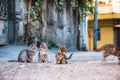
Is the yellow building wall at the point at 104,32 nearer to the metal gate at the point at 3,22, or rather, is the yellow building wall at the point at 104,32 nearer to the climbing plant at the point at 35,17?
the climbing plant at the point at 35,17

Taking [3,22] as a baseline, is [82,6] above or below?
above

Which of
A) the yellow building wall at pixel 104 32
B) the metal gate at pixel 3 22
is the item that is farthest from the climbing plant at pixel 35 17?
the yellow building wall at pixel 104 32

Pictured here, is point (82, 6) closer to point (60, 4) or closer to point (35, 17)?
point (60, 4)

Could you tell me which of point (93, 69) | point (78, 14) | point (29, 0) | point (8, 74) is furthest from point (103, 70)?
point (78, 14)

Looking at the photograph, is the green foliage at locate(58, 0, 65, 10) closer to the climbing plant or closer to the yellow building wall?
the climbing plant

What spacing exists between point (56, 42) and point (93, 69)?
550 inches

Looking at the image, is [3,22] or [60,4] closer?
[3,22]

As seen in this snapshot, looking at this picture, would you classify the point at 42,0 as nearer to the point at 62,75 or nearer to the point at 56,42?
the point at 56,42

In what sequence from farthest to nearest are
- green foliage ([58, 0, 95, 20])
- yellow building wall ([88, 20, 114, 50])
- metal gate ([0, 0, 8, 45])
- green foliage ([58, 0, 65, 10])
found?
yellow building wall ([88, 20, 114, 50]), green foliage ([58, 0, 95, 20]), green foliage ([58, 0, 65, 10]), metal gate ([0, 0, 8, 45])

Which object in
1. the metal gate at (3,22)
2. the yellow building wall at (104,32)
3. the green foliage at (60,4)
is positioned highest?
the green foliage at (60,4)

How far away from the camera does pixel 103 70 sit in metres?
8.71

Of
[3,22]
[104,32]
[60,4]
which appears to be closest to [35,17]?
[60,4]

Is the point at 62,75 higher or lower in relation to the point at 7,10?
lower

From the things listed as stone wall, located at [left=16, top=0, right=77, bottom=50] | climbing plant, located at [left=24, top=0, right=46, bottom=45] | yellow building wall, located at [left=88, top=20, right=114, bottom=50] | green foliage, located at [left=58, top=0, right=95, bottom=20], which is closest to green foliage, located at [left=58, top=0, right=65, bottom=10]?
green foliage, located at [left=58, top=0, right=95, bottom=20]
